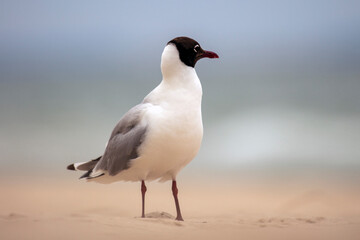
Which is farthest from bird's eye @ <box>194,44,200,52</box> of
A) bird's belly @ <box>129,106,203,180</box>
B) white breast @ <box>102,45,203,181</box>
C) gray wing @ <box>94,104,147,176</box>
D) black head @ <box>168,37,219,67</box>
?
gray wing @ <box>94,104,147,176</box>

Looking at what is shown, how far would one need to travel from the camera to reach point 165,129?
16.8ft

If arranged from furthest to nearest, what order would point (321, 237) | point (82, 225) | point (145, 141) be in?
point (145, 141) < point (321, 237) < point (82, 225)

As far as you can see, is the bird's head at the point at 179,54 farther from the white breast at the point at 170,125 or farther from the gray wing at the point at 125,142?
the gray wing at the point at 125,142

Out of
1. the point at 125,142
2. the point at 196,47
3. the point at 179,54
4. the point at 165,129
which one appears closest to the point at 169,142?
the point at 165,129

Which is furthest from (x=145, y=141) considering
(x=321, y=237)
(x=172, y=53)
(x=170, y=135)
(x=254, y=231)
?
(x=321, y=237)

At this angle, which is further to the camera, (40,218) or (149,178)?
(149,178)

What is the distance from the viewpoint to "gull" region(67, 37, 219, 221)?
5.14 meters

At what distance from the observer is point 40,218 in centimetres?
459

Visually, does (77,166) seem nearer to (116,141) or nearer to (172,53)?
(116,141)

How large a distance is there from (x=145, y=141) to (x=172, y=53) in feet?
3.12

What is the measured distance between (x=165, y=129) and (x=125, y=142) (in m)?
0.51

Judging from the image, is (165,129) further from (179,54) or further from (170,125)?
(179,54)

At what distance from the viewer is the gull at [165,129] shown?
5141 millimetres

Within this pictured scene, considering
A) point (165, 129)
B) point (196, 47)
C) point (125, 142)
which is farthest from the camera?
point (196, 47)
